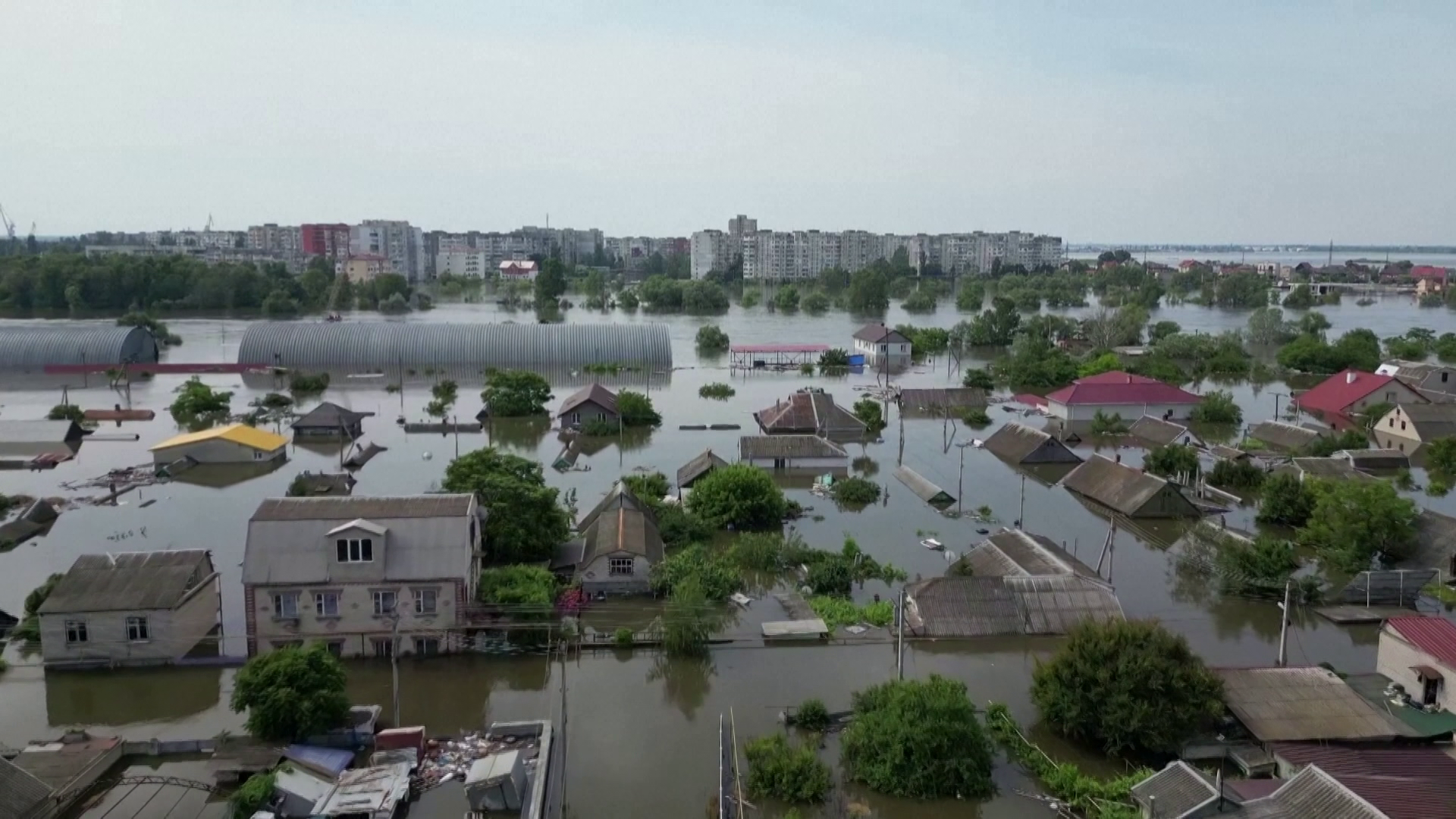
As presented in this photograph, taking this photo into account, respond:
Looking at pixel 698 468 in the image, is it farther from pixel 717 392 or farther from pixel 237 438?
pixel 717 392

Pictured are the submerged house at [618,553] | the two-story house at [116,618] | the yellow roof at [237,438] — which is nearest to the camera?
the two-story house at [116,618]

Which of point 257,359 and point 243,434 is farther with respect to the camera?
point 257,359

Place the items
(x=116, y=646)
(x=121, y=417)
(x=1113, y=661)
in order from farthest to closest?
(x=121, y=417)
(x=116, y=646)
(x=1113, y=661)

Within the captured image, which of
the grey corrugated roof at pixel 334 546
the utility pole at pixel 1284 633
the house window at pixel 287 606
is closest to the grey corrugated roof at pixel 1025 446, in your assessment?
the utility pole at pixel 1284 633

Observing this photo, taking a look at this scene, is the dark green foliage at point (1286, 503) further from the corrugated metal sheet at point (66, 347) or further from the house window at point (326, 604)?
the corrugated metal sheet at point (66, 347)

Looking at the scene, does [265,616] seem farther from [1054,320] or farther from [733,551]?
[1054,320]

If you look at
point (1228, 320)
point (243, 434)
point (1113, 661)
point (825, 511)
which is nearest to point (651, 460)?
point (825, 511)
